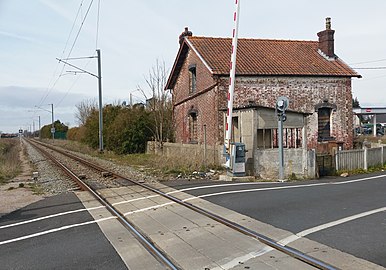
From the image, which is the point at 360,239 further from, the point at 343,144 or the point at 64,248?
the point at 343,144

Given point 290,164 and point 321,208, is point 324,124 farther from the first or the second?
point 321,208

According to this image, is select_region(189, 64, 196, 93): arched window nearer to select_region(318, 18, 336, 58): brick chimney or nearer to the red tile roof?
the red tile roof

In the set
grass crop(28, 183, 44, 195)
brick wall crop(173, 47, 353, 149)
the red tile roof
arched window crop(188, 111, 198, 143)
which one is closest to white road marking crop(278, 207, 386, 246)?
grass crop(28, 183, 44, 195)

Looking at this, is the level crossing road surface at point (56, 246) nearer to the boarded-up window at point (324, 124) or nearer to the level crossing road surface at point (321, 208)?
the level crossing road surface at point (321, 208)

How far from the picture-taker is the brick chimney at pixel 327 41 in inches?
1097

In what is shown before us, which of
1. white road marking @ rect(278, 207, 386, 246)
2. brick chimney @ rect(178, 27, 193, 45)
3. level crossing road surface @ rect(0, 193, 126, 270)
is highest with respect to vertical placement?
brick chimney @ rect(178, 27, 193, 45)

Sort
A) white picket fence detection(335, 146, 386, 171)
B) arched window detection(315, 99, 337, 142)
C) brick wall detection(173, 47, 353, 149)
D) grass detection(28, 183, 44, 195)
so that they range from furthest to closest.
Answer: arched window detection(315, 99, 337, 142), brick wall detection(173, 47, 353, 149), white picket fence detection(335, 146, 386, 171), grass detection(28, 183, 44, 195)

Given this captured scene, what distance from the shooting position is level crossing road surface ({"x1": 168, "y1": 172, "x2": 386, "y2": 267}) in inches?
249

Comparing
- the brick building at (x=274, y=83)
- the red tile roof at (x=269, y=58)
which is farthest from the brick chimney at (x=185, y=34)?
the red tile roof at (x=269, y=58)

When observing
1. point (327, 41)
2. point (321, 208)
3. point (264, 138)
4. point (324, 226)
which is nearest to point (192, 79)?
point (327, 41)

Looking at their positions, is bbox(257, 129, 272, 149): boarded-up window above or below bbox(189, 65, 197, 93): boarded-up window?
below

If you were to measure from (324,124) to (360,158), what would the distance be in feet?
23.9

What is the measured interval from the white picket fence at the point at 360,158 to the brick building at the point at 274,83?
Result: 339 cm

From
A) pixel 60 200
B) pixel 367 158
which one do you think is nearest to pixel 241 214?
pixel 60 200
